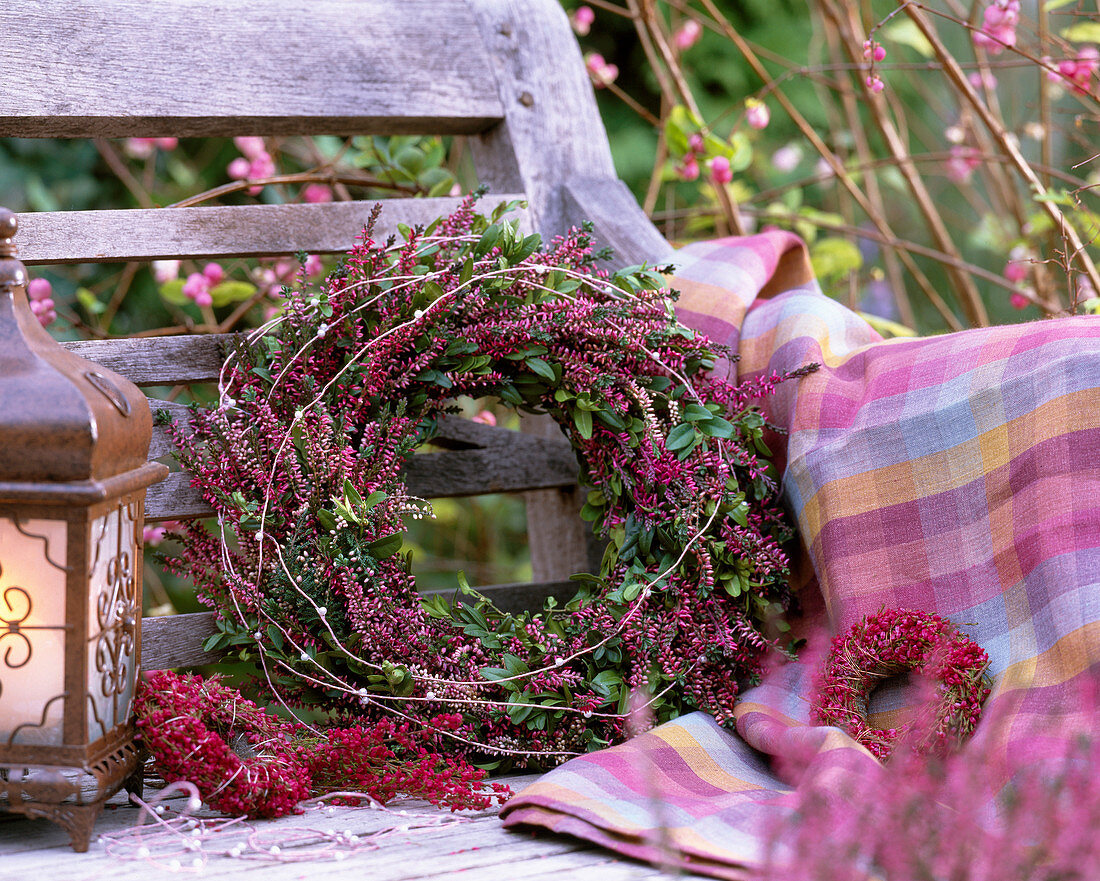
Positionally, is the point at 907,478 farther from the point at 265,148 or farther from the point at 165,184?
the point at 165,184

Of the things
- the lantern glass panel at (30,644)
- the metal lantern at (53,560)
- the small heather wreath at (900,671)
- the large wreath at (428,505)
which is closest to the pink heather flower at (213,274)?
the large wreath at (428,505)

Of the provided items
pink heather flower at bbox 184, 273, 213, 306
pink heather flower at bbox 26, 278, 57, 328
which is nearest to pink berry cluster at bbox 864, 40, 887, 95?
pink heather flower at bbox 184, 273, 213, 306

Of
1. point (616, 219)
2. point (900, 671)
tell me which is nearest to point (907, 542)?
point (900, 671)

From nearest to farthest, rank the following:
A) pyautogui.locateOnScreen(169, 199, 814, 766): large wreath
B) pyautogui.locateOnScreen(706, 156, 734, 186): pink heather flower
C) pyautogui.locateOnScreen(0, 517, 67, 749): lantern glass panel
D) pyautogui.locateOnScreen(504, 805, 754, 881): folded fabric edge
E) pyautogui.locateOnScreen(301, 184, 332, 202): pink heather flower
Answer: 1. pyautogui.locateOnScreen(504, 805, 754, 881): folded fabric edge
2. pyautogui.locateOnScreen(0, 517, 67, 749): lantern glass panel
3. pyautogui.locateOnScreen(169, 199, 814, 766): large wreath
4. pyautogui.locateOnScreen(706, 156, 734, 186): pink heather flower
5. pyautogui.locateOnScreen(301, 184, 332, 202): pink heather flower

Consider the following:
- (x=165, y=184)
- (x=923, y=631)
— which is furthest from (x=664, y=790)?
(x=165, y=184)

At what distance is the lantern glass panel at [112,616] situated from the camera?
3.62 feet

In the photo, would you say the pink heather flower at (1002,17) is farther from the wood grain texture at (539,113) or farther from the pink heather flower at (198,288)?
the pink heather flower at (198,288)

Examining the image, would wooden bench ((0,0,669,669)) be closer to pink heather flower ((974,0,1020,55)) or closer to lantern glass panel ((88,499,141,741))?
lantern glass panel ((88,499,141,741))

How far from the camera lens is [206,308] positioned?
2.29 m

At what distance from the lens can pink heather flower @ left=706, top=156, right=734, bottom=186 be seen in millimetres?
2066

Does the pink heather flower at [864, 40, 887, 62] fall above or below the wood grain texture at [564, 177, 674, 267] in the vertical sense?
above

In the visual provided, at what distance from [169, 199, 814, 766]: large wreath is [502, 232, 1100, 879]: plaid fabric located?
0.09m

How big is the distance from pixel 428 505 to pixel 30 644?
1.88ft

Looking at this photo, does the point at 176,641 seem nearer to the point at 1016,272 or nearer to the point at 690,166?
the point at 690,166
